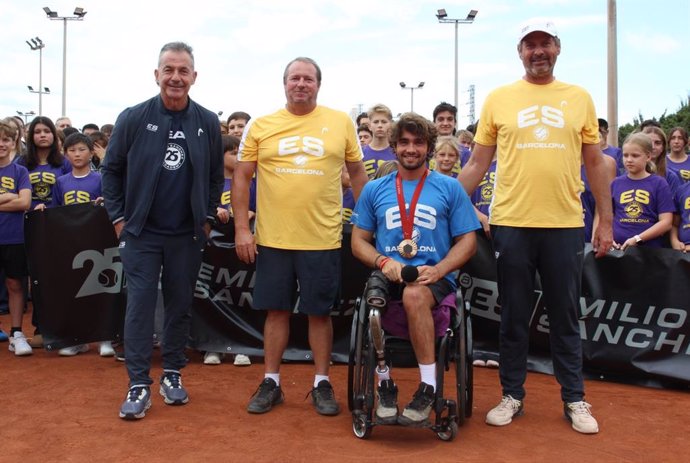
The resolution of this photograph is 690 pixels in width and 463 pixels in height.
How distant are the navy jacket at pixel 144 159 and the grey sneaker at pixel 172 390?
3.12 feet

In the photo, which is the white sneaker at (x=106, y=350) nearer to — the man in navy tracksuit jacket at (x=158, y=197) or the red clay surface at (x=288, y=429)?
A: the red clay surface at (x=288, y=429)

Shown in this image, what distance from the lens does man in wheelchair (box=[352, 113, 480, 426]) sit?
396 cm

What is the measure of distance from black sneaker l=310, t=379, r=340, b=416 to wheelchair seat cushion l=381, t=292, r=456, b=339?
26.9 inches

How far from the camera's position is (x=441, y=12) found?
31.9m

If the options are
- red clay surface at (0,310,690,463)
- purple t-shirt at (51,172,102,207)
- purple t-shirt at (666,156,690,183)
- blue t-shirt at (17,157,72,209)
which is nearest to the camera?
red clay surface at (0,310,690,463)

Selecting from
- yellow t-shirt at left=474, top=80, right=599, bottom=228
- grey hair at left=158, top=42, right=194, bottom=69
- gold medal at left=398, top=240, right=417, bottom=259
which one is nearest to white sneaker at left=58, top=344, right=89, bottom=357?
grey hair at left=158, top=42, right=194, bottom=69

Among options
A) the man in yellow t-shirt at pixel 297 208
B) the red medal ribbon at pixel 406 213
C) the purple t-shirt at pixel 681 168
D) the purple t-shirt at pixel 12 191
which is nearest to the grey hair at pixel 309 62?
the man in yellow t-shirt at pixel 297 208

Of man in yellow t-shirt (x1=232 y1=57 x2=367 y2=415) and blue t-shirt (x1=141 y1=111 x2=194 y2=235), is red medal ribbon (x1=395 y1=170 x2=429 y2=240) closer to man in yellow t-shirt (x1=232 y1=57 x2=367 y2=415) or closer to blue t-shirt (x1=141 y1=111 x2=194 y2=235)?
man in yellow t-shirt (x1=232 y1=57 x2=367 y2=415)

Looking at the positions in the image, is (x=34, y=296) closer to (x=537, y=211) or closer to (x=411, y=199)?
(x=411, y=199)

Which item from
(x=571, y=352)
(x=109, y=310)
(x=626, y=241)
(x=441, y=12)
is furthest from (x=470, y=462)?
(x=441, y=12)

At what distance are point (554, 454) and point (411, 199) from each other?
160 centimetres

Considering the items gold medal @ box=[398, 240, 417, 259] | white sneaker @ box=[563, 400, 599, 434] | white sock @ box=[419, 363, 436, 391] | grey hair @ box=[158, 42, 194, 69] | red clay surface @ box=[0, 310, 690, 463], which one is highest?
grey hair @ box=[158, 42, 194, 69]

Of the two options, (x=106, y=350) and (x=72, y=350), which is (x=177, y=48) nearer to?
(x=106, y=350)

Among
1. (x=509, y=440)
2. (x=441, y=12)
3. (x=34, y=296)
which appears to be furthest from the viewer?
(x=441, y=12)
